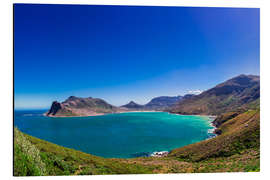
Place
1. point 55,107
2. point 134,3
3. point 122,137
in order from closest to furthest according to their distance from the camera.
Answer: point 134,3, point 122,137, point 55,107

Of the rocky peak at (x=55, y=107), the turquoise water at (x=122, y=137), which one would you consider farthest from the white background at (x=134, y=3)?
the rocky peak at (x=55, y=107)

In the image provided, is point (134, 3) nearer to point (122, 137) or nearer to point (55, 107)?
point (122, 137)

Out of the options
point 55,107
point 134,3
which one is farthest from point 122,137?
point 55,107

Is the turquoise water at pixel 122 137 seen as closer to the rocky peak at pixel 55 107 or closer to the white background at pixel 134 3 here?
the white background at pixel 134 3

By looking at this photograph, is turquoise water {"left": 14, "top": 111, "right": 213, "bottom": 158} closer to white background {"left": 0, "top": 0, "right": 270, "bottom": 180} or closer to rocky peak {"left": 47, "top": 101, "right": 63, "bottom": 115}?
white background {"left": 0, "top": 0, "right": 270, "bottom": 180}

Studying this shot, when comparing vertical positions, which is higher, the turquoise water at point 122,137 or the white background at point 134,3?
the white background at point 134,3

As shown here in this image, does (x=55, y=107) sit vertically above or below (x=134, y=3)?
below

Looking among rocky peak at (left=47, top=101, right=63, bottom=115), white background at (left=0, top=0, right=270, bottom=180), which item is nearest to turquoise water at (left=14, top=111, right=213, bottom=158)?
white background at (left=0, top=0, right=270, bottom=180)

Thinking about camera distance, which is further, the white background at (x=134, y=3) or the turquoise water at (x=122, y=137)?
the turquoise water at (x=122, y=137)
